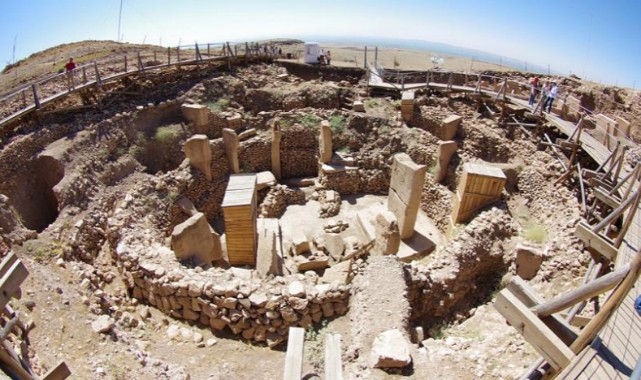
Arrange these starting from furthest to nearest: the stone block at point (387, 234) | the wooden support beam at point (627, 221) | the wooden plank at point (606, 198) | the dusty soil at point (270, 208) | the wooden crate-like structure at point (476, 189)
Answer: the wooden crate-like structure at point (476, 189) < the stone block at point (387, 234) < the wooden plank at point (606, 198) < the wooden support beam at point (627, 221) < the dusty soil at point (270, 208)

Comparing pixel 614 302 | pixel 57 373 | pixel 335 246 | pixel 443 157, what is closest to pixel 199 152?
pixel 335 246

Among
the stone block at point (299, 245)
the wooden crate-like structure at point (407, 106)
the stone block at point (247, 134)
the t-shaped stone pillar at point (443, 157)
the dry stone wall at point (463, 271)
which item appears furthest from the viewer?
the wooden crate-like structure at point (407, 106)

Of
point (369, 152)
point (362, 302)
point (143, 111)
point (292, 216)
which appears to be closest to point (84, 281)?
point (362, 302)

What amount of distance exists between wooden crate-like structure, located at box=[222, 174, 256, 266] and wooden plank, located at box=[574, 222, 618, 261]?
734 cm

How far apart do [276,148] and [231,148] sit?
1977mm

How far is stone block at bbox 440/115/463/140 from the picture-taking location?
1477cm

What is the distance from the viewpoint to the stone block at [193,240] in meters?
8.77

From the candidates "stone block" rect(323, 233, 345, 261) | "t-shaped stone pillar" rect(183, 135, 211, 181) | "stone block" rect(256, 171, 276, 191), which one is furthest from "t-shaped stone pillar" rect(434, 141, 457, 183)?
"t-shaped stone pillar" rect(183, 135, 211, 181)

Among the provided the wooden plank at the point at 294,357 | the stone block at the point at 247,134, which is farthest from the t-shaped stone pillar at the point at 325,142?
the wooden plank at the point at 294,357

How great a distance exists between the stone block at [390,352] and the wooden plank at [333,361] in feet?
8.04

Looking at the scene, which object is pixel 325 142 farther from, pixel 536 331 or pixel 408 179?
pixel 536 331

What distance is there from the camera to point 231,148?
14.0 m

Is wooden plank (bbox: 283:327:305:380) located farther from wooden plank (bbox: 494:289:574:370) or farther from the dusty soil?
the dusty soil

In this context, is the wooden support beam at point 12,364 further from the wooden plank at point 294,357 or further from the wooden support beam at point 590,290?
the wooden support beam at point 590,290
